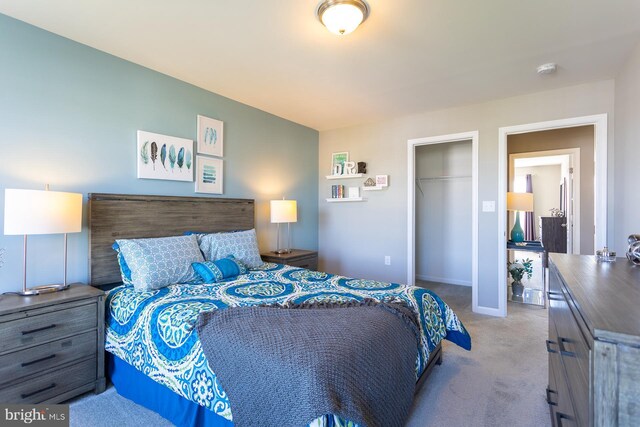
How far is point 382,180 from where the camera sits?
169 inches

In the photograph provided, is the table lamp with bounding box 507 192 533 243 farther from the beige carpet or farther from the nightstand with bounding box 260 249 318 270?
the nightstand with bounding box 260 249 318 270

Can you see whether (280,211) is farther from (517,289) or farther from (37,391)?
(517,289)

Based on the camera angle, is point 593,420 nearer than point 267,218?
Yes

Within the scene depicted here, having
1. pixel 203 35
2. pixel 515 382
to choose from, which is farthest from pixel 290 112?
pixel 515 382

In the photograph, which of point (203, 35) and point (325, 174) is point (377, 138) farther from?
point (203, 35)

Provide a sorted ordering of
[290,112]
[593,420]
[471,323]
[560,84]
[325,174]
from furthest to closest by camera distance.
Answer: [325,174] → [290,112] → [471,323] → [560,84] → [593,420]

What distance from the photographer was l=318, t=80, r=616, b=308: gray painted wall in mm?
3156

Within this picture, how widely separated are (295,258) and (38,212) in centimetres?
233

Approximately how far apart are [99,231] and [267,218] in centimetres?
190

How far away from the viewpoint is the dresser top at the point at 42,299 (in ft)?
5.67

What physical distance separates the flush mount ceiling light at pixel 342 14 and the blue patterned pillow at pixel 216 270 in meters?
1.91

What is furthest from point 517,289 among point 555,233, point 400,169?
point 400,169

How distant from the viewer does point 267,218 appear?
158 inches

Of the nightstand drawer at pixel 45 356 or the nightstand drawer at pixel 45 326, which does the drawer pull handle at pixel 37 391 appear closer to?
the nightstand drawer at pixel 45 356
